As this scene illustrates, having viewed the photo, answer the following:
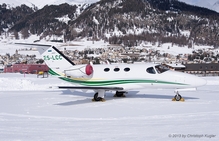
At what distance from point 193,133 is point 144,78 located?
930 cm

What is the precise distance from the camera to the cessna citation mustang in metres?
18.3

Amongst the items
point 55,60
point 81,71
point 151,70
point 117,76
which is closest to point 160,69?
point 151,70

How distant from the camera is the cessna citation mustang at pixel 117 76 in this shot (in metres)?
18.3

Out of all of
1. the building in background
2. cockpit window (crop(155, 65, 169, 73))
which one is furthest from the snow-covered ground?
the building in background

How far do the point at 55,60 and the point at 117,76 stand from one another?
15.9ft

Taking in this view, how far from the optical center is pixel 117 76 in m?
20.0

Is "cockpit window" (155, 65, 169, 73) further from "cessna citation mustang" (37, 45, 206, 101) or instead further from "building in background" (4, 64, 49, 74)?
"building in background" (4, 64, 49, 74)

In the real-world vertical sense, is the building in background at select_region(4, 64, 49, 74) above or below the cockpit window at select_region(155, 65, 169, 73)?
below

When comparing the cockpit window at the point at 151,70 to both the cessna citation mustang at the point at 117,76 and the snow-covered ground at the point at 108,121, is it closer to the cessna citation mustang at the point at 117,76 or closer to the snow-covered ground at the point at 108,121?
the cessna citation mustang at the point at 117,76

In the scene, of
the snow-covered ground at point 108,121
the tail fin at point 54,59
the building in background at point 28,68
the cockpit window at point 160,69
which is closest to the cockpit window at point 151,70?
the cockpit window at point 160,69

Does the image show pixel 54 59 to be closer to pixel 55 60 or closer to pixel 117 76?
pixel 55 60

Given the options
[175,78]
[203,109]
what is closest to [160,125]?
[203,109]

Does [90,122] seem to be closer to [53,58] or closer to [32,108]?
[32,108]

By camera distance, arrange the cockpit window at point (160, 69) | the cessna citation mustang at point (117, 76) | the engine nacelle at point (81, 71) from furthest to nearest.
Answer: the engine nacelle at point (81, 71), the cockpit window at point (160, 69), the cessna citation mustang at point (117, 76)
